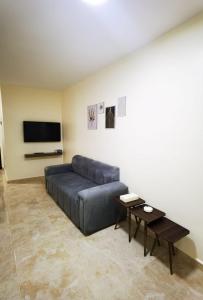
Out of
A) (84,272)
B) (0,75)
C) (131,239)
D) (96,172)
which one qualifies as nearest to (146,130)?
(96,172)

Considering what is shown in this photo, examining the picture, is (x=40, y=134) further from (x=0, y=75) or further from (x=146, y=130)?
(x=146, y=130)

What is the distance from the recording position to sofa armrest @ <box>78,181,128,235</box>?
2.24m

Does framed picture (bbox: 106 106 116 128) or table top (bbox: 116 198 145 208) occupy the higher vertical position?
framed picture (bbox: 106 106 116 128)

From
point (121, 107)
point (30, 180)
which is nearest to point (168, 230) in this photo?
point (121, 107)

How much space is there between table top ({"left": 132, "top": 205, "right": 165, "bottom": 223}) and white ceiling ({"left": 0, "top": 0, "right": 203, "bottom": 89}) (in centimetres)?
212

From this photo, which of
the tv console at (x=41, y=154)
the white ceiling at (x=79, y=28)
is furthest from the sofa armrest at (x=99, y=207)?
the tv console at (x=41, y=154)

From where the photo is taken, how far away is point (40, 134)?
15.0 feet

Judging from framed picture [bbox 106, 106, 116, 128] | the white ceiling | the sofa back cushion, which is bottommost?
the sofa back cushion

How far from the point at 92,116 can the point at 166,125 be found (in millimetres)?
1785

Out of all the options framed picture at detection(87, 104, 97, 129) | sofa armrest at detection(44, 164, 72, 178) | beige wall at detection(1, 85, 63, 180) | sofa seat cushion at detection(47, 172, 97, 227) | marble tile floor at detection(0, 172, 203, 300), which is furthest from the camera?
beige wall at detection(1, 85, 63, 180)

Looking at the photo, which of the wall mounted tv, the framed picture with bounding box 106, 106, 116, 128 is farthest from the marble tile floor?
the wall mounted tv

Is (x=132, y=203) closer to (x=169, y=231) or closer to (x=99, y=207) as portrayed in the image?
(x=99, y=207)

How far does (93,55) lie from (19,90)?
2.63 m

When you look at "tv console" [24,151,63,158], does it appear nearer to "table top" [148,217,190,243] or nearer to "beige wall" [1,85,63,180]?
"beige wall" [1,85,63,180]
